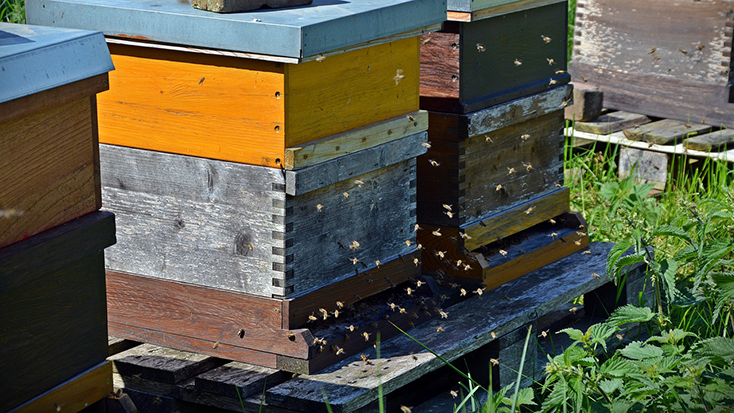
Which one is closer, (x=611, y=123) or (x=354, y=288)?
(x=354, y=288)

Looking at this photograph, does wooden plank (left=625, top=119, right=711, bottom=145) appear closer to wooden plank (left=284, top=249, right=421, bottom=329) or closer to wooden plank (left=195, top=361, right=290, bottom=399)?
wooden plank (left=284, top=249, right=421, bottom=329)

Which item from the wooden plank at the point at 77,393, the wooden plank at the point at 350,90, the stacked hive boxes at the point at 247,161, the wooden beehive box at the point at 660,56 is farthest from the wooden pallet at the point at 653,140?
the wooden plank at the point at 77,393

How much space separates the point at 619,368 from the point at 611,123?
286 centimetres

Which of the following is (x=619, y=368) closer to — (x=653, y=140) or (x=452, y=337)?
(x=452, y=337)

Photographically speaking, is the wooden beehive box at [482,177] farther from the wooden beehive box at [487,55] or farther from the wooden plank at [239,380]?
the wooden plank at [239,380]

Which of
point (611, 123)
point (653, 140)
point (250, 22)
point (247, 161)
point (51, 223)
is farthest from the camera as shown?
point (611, 123)

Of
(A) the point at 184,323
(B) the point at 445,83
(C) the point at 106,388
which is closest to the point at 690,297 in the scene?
(B) the point at 445,83

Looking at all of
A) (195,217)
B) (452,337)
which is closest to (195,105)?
(195,217)

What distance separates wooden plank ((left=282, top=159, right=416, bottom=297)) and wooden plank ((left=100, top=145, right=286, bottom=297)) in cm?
7

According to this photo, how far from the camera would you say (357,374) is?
250 cm

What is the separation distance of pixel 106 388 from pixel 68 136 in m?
0.58

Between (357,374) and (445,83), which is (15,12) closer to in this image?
(445,83)

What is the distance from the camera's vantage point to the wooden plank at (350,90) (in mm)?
2375

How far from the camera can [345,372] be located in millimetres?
2510
